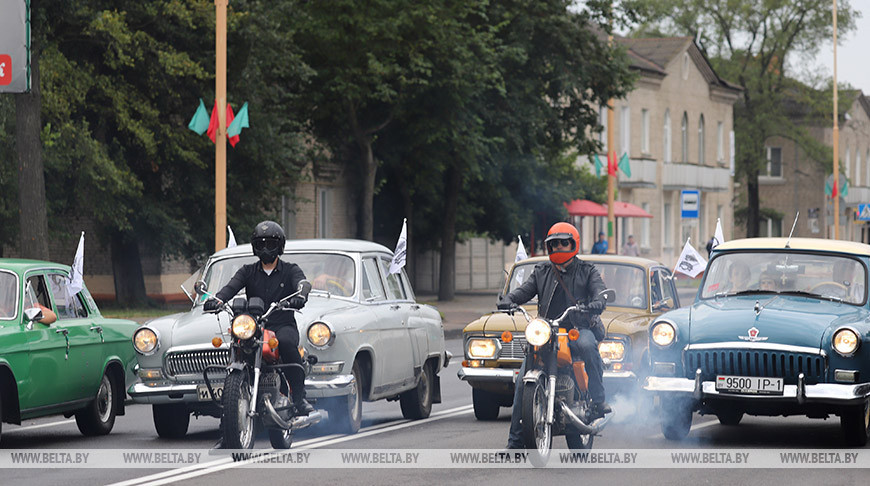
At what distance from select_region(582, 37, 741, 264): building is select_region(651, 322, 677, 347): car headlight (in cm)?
4983

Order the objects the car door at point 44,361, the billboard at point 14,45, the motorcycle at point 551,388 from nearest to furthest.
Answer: the motorcycle at point 551,388, the car door at point 44,361, the billboard at point 14,45

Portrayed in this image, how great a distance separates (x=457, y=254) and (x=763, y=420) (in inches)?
1449

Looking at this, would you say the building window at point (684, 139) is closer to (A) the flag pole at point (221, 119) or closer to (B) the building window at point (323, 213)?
(B) the building window at point (323, 213)

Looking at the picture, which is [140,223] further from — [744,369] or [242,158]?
[744,369]

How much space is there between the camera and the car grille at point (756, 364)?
11.4 metres

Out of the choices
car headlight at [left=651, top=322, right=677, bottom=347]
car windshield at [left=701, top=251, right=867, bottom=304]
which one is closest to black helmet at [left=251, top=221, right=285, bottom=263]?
car headlight at [left=651, top=322, right=677, bottom=347]

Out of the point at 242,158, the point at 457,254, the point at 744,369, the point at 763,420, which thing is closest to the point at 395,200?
the point at 457,254

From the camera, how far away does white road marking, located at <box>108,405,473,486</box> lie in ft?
32.2

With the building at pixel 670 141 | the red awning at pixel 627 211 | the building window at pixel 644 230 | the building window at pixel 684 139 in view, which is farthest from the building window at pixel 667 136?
the red awning at pixel 627 211

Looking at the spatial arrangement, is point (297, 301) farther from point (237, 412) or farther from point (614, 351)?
point (614, 351)

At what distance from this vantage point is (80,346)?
499 inches

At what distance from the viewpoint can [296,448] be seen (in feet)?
38.6

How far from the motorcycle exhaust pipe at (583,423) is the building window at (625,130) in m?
55.7

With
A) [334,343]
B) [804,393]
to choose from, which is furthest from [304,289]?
[804,393]
